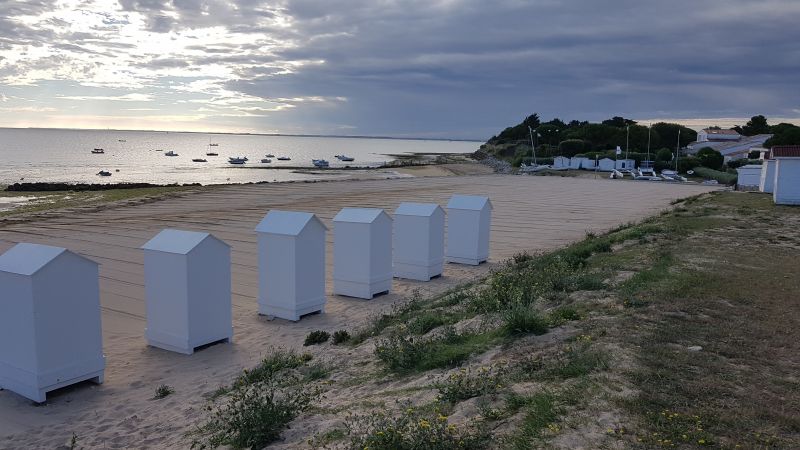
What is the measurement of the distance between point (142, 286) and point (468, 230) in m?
7.68

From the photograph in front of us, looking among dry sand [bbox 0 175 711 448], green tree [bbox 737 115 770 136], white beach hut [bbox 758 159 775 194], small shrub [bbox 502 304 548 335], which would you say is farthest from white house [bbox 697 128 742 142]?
small shrub [bbox 502 304 548 335]

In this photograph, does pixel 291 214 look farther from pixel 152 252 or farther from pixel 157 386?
pixel 157 386

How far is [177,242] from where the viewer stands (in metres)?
8.88

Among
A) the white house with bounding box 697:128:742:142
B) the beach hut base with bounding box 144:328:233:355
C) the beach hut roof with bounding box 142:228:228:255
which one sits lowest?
the beach hut base with bounding box 144:328:233:355

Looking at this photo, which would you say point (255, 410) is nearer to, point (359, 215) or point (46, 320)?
point (46, 320)

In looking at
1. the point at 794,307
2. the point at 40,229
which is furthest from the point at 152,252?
the point at 40,229

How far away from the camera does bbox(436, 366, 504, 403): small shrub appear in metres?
5.28

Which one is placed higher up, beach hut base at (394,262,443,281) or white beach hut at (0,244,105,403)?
white beach hut at (0,244,105,403)

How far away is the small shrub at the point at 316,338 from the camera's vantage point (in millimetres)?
9070

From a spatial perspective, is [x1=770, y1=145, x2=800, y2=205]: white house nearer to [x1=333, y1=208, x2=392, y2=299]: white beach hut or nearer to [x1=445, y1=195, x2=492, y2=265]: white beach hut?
[x1=445, y1=195, x2=492, y2=265]: white beach hut

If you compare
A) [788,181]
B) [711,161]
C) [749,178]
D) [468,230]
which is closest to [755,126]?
[711,161]

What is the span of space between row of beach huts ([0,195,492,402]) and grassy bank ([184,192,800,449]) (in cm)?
161

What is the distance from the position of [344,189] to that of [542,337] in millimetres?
33927

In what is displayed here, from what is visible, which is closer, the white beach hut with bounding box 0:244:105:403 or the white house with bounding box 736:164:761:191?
the white beach hut with bounding box 0:244:105:403
